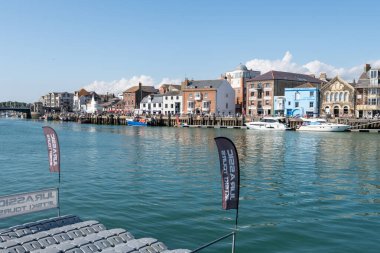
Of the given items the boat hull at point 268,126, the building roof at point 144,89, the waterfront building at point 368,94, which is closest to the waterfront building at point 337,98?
the waterfront building at point 368,94

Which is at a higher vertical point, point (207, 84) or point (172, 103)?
point (207, 84)

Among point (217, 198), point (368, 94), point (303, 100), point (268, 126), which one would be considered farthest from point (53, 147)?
point (303, 100)

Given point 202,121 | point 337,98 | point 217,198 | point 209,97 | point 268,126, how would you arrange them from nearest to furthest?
point 217,198 → point 268,126 → point 337,98 → point 202,121 → point 209,97

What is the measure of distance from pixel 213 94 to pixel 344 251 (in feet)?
347

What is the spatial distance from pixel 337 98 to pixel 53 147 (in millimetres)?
95008

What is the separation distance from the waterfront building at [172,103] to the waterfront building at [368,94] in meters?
56.1

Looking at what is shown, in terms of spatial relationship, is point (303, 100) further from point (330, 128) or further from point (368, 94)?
point (330, 128)

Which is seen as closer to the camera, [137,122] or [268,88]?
[268,88]

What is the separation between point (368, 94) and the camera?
3728 inches

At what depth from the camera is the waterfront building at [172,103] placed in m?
131

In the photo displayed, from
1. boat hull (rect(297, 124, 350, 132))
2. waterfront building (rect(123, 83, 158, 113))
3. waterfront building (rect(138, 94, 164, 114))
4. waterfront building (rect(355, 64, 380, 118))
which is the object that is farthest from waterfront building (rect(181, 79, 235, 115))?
waterfront building (rect(355, 64, 380, 118))

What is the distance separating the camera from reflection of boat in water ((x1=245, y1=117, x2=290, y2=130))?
9335cm

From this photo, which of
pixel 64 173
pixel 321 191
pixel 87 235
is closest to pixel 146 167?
pixel 64 173

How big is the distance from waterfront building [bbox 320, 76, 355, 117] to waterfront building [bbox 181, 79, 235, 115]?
30.5 m
